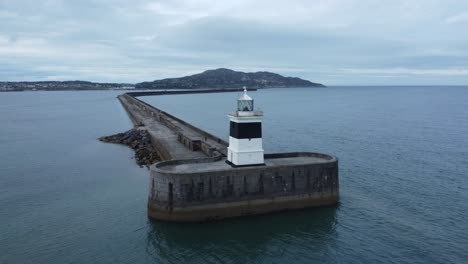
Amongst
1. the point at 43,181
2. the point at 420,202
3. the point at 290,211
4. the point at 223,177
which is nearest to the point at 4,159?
the point at 43,181

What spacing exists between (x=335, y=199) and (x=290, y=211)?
2742 millimetres

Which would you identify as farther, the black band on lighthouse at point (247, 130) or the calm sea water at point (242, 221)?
the black band on lighthouse at point (247, 130)

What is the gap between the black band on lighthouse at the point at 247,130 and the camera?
63.7ft

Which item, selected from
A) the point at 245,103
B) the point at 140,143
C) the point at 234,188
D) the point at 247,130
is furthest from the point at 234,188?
the point at 140,143

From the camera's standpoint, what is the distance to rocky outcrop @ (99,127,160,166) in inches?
1243

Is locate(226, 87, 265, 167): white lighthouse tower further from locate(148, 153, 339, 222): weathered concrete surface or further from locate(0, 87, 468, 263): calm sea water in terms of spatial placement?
locate(0, 87, 468, 263): calm sea water

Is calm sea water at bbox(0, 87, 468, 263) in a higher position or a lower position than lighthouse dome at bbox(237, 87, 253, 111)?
lower

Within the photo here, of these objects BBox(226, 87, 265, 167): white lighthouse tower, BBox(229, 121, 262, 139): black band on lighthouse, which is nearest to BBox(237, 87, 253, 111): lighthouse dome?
BBox(226, 87, 265, 167): white lighthouse tower

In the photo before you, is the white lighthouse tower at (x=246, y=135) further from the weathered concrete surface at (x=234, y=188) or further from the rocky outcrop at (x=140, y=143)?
the rocky outcrop at (x=140, y=143)

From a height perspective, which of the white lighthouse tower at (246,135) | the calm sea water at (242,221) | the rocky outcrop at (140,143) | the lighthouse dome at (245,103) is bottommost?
the calm sea water at (242,221)

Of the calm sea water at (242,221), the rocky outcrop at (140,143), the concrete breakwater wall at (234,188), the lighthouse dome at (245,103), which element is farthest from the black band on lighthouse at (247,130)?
the rocky outcrop at (140,143)

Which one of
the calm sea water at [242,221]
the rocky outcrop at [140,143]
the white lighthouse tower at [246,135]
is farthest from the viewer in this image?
the rocky outcrop at [140,143]

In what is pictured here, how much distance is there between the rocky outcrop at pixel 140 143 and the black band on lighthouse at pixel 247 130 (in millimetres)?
13049

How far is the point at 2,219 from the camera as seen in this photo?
19312 millimetres
